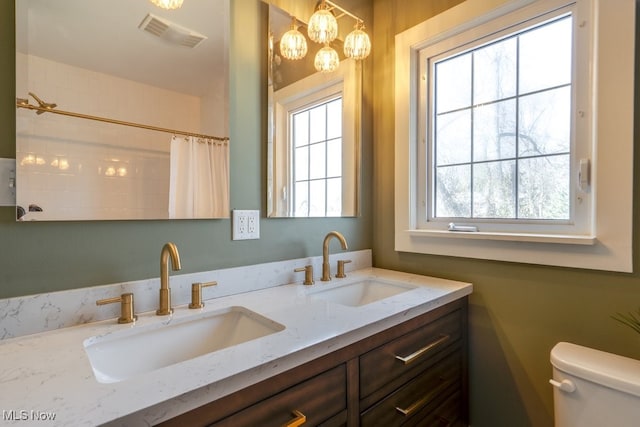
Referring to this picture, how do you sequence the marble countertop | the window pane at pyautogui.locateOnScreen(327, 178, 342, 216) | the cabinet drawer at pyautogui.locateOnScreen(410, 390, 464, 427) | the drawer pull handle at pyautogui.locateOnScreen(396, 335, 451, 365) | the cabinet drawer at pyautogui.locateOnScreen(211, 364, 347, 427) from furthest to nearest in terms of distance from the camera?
the window pane at pyautogui.locateOnScreen(327, 178, 342, 216)
the cabinet drawer at pyautogui.locateOnScreen(410, 390, 464, 427)
the drawer pull handle at pyautogui.locateOnScreen(396, 335, 451, 365)
the cabinet drawer at pyautogui.locateOnScreen(211, 364, 347, 427)
the marble countertop

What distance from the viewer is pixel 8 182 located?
2.66ft

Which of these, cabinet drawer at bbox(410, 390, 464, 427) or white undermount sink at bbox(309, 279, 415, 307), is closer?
cabinet drawer at bbox(410, 390, 464, 427)

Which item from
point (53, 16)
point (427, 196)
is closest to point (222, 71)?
point (53, 16)

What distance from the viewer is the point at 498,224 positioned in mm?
1361

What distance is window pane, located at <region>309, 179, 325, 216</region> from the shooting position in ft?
4.92

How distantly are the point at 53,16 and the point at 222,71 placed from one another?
483mm

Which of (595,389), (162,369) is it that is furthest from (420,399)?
(162,369)

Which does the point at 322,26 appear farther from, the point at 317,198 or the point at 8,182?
the point at 8,182

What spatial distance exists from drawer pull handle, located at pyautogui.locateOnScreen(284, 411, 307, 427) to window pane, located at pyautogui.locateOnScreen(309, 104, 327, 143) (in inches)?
45.2

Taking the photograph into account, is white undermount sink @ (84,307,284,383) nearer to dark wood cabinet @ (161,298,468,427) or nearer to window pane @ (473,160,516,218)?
dark wood cabinet @ (161,298,468,427)

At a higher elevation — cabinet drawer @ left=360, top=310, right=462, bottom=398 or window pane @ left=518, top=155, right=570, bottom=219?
window pane @ left=518, top=155, right=570, bottom=219

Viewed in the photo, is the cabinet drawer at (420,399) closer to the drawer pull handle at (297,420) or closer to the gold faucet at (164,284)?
the drawer pull handle at (297,420)

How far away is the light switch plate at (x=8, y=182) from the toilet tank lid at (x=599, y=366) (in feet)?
5.44

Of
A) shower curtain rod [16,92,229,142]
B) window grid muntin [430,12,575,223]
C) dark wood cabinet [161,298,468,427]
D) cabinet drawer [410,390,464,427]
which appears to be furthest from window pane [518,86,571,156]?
shower curtain rod [16,92,229,142]
